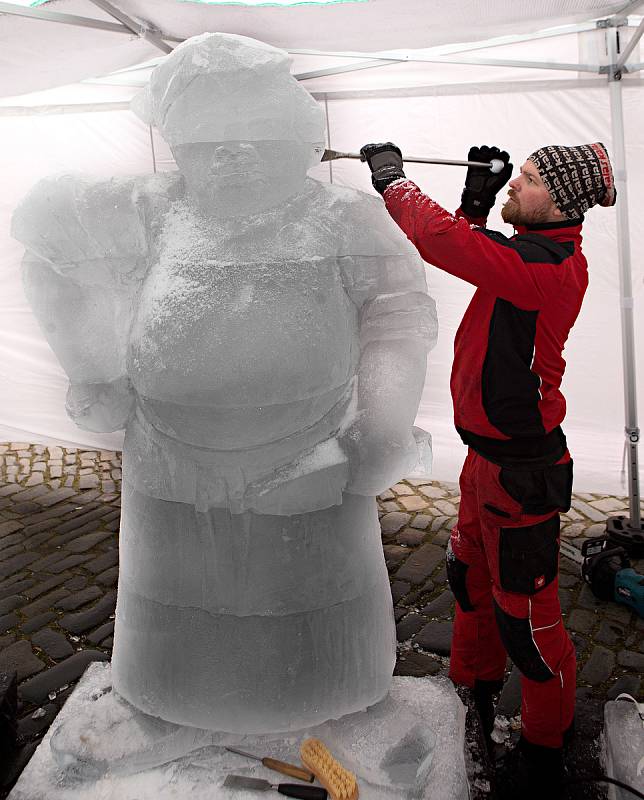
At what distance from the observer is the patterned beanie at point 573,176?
1896 mm

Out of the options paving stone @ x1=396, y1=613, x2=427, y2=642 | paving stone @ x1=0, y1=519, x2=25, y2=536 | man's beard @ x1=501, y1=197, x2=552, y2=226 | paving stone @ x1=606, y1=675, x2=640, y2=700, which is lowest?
paving stone @ x1=606, y1=675, x2=640, y2=700

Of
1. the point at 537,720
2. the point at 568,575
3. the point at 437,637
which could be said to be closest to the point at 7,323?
the point at 437,637

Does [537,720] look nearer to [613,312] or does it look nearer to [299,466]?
[299,466]

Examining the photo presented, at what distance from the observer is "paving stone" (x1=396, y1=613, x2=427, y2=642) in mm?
2998

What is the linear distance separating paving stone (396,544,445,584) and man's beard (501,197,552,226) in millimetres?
1957

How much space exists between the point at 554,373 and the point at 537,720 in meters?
0.98

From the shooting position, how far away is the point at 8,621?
3152mm

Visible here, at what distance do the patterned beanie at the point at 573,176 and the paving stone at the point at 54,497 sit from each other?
3541 mm

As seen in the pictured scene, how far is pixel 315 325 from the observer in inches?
57.4

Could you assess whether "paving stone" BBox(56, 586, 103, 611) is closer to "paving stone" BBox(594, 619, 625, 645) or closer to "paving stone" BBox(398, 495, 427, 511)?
"paving stone" BBox(398, 495, 427, 511)

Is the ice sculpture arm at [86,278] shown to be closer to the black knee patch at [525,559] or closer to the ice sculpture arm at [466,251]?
the ice sculpture arm at [466,251]

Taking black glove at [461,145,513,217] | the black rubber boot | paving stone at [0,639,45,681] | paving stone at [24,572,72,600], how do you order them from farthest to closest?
paving stone at [24,572,72,600], paving stone at [0,639,45,681], black glove at [461,145,513,217], the black rubber boot

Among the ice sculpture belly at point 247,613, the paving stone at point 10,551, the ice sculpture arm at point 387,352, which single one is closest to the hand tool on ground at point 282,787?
the ice sculpture belly at point 247,613

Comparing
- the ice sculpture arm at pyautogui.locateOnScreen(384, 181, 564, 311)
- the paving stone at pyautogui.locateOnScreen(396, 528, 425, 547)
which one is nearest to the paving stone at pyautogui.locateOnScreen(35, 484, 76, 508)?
the paving stone at pyautogui.locateOnScreen(396, 528, 425, 547)
